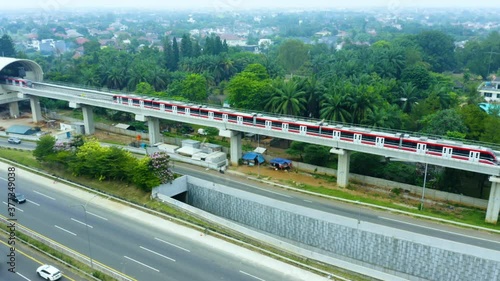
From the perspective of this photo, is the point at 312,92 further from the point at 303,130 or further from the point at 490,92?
the point at 490,92

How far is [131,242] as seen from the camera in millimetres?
38938

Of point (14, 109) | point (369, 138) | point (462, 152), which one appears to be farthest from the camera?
point (14, 109)

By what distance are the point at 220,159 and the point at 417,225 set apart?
29391 millimetres

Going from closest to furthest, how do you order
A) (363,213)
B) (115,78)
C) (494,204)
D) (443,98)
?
(494,204) → (363,213) → (443,98) → (115,78)

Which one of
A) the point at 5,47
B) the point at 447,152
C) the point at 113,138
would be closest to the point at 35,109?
the point at 113,138

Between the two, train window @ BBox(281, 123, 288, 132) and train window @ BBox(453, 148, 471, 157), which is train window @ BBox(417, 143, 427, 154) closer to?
train window @ BBox(453, 148, 471, 157)

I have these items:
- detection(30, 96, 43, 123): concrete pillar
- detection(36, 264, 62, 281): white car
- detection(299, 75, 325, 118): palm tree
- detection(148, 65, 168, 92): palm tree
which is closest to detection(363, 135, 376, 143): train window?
detection(299, 75, 325, 118): palm tree

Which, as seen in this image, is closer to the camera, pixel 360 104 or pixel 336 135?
pixel 336 135

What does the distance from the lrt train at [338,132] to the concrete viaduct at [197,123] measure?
0.51 meters

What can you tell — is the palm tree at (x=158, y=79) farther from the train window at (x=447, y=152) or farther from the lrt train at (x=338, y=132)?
the train window at (x=447, y=152)

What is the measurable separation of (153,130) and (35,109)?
34512 mm

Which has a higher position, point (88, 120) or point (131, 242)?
point (88, 120)

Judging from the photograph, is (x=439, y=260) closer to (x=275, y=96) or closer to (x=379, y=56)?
(x=275, y=96)

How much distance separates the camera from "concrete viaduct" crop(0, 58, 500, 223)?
43.8 metres
